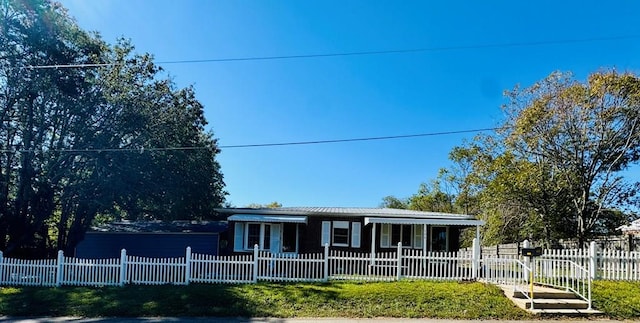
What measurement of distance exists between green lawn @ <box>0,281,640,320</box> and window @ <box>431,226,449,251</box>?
6.79 m

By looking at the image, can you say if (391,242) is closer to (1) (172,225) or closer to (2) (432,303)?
(2) (432,303)

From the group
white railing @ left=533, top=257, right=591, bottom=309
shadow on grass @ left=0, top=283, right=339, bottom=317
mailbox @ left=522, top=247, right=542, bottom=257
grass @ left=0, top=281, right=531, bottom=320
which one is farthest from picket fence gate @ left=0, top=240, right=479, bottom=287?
mailbox @ left=522, top=247, right=542, bottom=257

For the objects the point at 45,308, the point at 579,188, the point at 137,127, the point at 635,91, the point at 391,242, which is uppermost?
the point at 635,91

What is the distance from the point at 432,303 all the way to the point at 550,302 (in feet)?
9.38

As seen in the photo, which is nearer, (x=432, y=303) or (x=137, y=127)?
(x=432, y=303)

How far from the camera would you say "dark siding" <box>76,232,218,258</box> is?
71.8 feet

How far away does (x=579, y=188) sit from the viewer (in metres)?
24.7

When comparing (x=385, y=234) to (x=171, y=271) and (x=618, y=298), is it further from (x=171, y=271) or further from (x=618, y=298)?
(x=618, y=298)

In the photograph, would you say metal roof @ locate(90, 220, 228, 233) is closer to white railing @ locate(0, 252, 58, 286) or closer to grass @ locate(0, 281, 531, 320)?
white railing @ locate(0, 252, 58, 286)

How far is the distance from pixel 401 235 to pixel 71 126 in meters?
15.6

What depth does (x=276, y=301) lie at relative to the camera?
42.3ft

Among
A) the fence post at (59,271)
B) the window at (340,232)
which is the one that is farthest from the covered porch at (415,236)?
the fence post at (59,271)

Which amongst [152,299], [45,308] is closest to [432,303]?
[152,299]

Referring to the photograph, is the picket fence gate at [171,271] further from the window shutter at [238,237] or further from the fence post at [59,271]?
the window shutter at [238,237]
